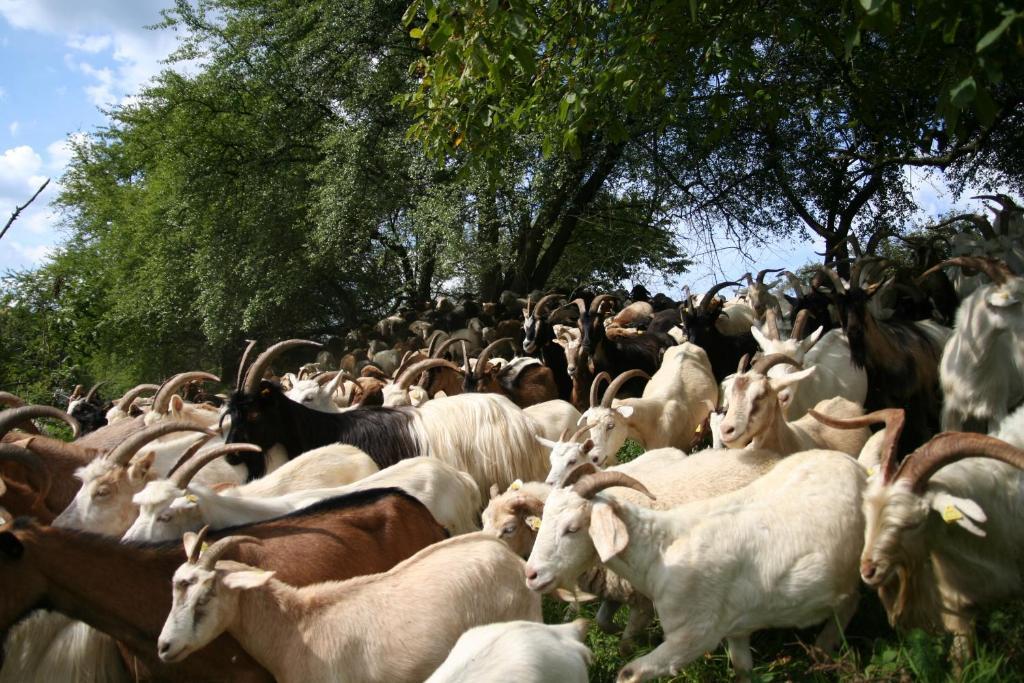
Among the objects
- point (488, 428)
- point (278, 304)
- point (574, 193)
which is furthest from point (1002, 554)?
point (278, 304)

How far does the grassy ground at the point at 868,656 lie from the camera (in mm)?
3562

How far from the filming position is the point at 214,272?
1594 cm

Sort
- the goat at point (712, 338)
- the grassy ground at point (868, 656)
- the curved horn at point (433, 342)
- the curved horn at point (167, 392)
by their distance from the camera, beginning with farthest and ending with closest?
the curved horn at point (433, 342) → the goat at point (712, 338) → the curved horn at point (167, 392) → the grassy ground at point (868, 656)

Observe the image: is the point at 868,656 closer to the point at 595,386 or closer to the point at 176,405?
the point at 595,386

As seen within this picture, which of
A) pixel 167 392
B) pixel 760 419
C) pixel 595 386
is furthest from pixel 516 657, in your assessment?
pixel 167 392

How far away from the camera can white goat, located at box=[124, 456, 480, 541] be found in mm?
4680

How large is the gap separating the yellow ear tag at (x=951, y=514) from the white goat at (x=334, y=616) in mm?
1770

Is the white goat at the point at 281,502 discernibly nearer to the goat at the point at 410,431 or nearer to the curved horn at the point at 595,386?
the goat at the point at 410,431

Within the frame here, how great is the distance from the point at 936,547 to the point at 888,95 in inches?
308

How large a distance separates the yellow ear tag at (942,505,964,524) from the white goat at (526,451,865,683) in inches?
14.3

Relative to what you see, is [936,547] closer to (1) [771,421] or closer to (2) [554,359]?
(1) [771,421]

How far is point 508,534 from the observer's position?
4.87 meters

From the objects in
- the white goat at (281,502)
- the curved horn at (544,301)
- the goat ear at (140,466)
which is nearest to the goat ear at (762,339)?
the white goat at (281,502)

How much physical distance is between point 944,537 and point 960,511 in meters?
0.31
